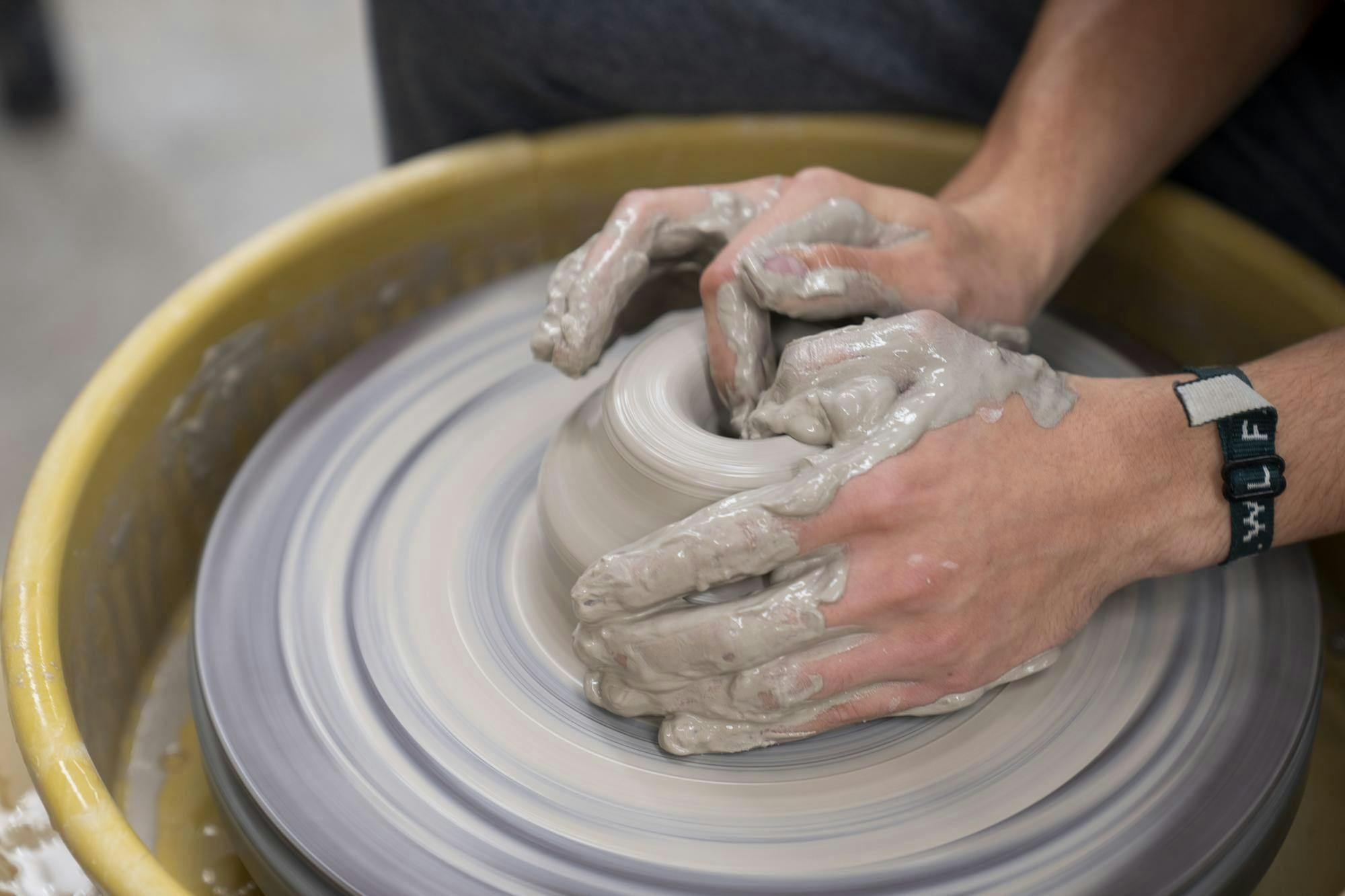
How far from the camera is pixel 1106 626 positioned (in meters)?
1.09

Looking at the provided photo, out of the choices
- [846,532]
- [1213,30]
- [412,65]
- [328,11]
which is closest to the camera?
[846,532]

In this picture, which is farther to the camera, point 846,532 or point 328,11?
point 328,11

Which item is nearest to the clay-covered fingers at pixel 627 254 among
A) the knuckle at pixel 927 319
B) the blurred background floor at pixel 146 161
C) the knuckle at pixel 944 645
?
the knuckle at pixel 927 319

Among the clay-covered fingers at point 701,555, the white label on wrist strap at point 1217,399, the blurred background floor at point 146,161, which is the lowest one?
the clay-covered fingers at point 701,555

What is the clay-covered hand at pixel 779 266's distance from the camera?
41.6 inches

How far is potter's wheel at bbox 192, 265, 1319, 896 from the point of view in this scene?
93 centimetres

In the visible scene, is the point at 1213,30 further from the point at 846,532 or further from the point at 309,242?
the point at 309,242

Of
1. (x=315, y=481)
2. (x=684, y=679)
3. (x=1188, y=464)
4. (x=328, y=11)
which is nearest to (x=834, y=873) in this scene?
(x=684, y=679)

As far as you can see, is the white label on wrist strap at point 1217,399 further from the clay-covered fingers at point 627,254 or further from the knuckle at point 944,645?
the clay-covered fingers at point 627,254

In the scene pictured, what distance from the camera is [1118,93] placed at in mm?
1385

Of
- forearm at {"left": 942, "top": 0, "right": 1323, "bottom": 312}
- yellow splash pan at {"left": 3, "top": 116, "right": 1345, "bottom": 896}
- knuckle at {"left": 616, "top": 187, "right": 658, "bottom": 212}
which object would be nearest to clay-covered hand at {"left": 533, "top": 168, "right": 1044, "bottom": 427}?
knuckle at {"left": 616, "top": 187, "right": 658, "bottom": 212}

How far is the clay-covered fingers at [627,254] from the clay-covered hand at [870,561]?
0.19 metres

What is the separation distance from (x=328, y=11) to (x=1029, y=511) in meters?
3.14

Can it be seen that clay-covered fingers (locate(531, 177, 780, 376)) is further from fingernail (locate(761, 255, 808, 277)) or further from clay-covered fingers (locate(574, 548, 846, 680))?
clay-covered fingers (locate(574, 548, 846, 680))
